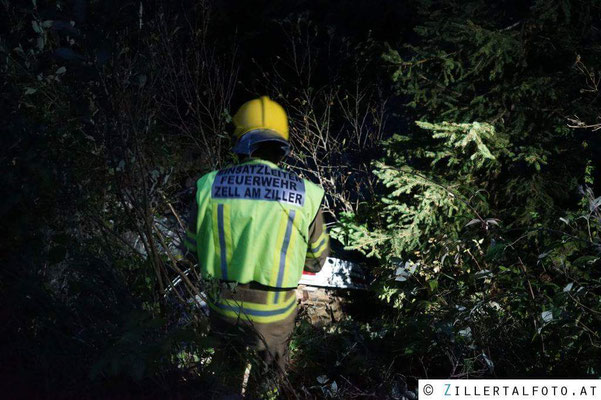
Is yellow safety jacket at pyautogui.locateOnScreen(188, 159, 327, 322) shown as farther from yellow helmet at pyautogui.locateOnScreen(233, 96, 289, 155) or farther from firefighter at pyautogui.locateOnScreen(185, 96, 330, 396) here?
yellow helmet at pyautogui.locateOnScreen(233, 96, 289, 155)

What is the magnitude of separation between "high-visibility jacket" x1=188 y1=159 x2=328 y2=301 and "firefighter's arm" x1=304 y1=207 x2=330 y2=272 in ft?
0.43

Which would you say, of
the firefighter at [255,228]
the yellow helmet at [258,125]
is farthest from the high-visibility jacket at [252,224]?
the yellow helmet at [258,125]

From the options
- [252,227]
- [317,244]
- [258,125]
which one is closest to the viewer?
[252,227]

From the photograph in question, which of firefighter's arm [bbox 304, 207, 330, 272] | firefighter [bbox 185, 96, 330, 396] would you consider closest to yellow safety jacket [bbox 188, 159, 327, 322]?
firefighter [bbox 185, 96, 330, 396]

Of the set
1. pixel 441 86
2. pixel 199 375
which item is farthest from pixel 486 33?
pixel 199 375

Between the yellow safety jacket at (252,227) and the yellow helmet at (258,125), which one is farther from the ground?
the yellow helmet at (258,125)

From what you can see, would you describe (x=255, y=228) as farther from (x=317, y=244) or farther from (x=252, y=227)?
(x=317, y=244)

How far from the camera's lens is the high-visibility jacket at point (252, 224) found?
3.07 metres

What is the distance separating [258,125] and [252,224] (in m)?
0.57

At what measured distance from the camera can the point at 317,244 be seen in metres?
3.31

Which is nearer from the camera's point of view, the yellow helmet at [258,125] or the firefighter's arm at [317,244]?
the yellow helmet at [258,125]

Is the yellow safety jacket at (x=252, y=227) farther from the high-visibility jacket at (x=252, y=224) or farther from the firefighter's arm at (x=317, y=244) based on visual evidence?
the firefighter's arm at (x=317, y=244)

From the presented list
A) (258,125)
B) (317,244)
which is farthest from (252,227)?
(258,125)

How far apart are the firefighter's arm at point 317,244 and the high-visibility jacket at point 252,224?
0.43 ft
